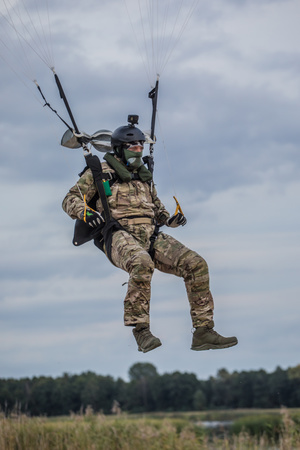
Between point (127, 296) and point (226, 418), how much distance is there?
192 ft

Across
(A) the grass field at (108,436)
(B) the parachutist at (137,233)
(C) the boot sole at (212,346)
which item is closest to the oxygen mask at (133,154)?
(B) the parachutist at (137,233)

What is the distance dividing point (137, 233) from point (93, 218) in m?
0.59

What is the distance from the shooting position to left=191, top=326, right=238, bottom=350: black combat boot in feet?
24.7

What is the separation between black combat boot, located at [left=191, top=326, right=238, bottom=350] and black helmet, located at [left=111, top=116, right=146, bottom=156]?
7.47 feet

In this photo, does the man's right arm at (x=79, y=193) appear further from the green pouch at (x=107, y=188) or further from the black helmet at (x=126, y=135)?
the black helmet at (x=126, y=135)

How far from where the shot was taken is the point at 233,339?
7535 mm

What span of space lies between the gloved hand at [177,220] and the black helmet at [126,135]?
3.13 feet

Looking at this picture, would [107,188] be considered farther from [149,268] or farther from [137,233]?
[149,268]

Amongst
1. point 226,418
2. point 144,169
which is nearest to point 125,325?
point 144,169

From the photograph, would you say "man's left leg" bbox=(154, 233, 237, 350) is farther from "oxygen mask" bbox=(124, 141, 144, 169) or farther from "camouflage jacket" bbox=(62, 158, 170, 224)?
"oxygen mask" bbox=(124, 141, 144, 169)

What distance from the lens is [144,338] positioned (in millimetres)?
7328

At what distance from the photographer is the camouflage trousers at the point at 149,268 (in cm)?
744

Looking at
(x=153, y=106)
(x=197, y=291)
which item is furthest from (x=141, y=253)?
(x=153, y=106)

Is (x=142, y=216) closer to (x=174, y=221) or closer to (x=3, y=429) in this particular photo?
(x=174, y=221)
